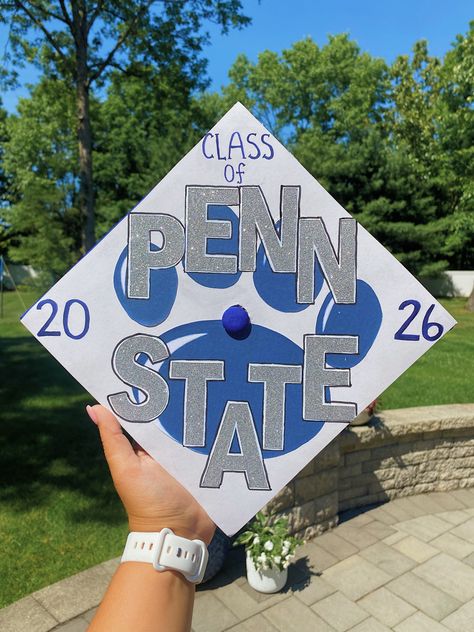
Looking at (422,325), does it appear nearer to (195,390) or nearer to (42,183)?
(195,390)

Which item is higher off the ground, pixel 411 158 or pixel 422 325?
pixel 411 158

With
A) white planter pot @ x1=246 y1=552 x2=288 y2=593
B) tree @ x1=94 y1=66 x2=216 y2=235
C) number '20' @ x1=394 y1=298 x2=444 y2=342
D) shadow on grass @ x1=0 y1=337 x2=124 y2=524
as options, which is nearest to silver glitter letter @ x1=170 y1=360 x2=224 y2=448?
number '20' @ x1=394 y1=298 x2=444 y2=342

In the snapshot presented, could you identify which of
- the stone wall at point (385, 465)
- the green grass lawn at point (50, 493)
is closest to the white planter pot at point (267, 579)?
the stone wall at point (385, 465)

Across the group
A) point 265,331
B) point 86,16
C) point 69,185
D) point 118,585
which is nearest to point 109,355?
point 265,331

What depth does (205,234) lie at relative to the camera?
1.57 m

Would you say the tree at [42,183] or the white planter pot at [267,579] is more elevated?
the tree at [42,183]

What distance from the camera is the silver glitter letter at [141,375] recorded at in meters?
1.59

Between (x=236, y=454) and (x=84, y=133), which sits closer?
(x=236, y=454)

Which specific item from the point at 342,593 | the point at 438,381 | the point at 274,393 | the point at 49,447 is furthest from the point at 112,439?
the point at 438,381

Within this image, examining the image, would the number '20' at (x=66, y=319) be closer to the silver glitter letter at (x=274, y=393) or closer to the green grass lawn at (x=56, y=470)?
the silver glitter letter at (x=274, y=393)

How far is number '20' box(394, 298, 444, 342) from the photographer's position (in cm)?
160

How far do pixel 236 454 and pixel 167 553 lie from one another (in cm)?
34

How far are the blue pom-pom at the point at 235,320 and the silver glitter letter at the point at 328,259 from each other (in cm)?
18

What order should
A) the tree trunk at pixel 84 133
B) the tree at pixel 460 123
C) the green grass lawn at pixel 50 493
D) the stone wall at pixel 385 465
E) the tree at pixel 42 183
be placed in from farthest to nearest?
the tree at pixel 42 183 → the tree at pixel 460 123 → the tree trunk at pixel 84 133 → the stone wall at pixel 385 465 → the green grass lawn at pixel 50 493
